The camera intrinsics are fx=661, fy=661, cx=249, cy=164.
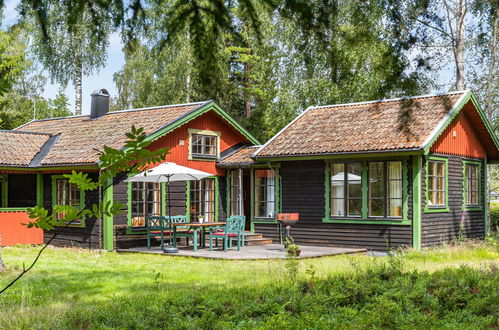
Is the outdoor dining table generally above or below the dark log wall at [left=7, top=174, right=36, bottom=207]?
below

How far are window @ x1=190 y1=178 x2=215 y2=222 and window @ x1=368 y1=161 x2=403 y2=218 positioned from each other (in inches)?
204

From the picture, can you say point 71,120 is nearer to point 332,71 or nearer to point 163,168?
point 163,168

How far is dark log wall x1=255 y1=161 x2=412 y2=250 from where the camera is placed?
16594 mm

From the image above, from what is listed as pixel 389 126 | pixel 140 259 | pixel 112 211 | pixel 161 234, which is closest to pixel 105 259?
pixel 140 259

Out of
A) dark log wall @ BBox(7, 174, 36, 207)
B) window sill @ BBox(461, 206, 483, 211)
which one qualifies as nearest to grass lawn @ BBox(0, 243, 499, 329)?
window sill @ BBox(461, 206, 483, 211)

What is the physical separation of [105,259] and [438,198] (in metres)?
8.64

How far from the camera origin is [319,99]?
27547 mm

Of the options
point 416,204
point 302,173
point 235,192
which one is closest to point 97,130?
point 235,192

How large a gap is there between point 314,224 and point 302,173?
4.74 feet

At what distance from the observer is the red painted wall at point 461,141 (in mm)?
17156

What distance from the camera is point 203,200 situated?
773 inches

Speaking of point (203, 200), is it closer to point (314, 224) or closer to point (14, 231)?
point (314, 224)

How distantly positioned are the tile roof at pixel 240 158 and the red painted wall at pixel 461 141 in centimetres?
527

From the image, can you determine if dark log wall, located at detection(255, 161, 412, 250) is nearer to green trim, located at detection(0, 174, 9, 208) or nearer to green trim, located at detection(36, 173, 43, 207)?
green trim, located at detection(36, 173, 43, 207)
